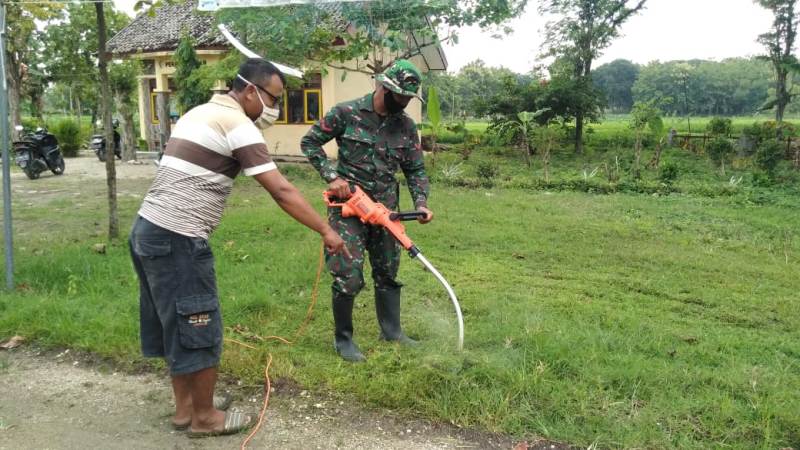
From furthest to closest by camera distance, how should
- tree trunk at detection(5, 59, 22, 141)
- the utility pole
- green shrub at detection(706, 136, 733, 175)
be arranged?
tree trunk at detection(5, 59, 22, 141)
green shrub at detection(706, 136, 733, 175)
the utility pole

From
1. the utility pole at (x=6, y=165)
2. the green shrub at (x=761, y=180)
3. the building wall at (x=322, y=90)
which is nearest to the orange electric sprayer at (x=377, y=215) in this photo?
the utility pole at (x=6, y=165)

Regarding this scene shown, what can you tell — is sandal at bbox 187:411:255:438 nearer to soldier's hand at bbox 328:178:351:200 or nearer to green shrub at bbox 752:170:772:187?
soldier's hand at bbox 328:178:351:200

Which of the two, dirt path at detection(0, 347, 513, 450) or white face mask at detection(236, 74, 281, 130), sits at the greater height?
white face mask at detection(236, 74, 281, 130)

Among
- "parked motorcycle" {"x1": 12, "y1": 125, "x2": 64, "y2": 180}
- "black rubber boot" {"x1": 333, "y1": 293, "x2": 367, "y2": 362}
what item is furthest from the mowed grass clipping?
"parked motorcycle" {"x1": 12, "y1": 125, "x2": 64, "y2": 180}

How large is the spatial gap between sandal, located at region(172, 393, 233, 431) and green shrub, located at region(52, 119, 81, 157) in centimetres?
1878

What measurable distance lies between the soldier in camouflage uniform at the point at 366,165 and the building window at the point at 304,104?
12.7m

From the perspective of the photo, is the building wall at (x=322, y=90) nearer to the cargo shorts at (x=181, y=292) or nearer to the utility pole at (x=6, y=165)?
the utility pole at (x=6, y=165)

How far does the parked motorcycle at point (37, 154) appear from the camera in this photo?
13133 millimetres

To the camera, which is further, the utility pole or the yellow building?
the yellow building

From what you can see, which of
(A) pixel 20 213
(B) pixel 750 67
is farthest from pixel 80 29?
(B) pixel 750 67

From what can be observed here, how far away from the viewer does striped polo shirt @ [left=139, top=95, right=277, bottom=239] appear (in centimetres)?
276

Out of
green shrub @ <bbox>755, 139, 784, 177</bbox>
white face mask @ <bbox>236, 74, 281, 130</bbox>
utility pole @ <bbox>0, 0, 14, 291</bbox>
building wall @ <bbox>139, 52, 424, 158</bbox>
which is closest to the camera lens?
white face mask @ <bbox>236, 74, 281, 130</bbox>

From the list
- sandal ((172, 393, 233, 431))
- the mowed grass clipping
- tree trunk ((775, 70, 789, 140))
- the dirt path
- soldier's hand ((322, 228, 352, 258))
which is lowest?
the dirt path

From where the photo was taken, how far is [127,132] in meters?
16.9
